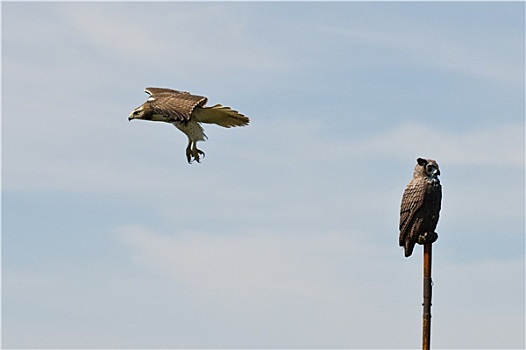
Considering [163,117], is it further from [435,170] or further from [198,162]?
[435,170]

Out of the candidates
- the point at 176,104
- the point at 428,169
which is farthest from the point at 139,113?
the point at 428,169

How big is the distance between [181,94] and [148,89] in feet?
2.70

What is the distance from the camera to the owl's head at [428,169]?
16.8m

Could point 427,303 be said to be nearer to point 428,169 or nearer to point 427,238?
point 427,238

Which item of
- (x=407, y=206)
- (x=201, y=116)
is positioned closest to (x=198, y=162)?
(x=201, y=116)

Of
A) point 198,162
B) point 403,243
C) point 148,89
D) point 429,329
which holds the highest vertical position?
point 148,89

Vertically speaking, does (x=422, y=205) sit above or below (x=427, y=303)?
above

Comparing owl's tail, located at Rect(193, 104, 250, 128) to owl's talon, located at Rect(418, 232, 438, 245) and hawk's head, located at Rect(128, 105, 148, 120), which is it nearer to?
hawk's head, located at Rect(128, 105, 148, 120)

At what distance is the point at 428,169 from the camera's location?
16797 mm

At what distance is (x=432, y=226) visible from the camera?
663 inches

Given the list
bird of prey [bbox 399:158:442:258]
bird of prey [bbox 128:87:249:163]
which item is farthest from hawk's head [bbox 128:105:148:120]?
bird of prey [bbox 399:158:442:258]

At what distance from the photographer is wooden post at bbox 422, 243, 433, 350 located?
16312 mm

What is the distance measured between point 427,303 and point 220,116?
5283 millimetres

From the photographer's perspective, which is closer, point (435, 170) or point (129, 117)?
point (435, 170)
